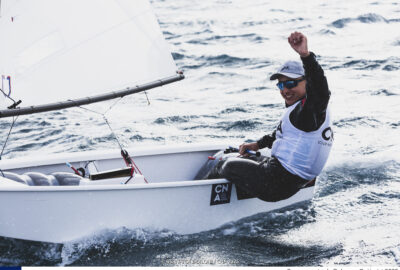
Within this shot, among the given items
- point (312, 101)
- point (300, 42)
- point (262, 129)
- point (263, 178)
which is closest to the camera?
point (300, 42)

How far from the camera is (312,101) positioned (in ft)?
9.58

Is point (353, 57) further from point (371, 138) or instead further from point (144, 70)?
point (144, 70)

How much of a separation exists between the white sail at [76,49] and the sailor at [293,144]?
988 mm

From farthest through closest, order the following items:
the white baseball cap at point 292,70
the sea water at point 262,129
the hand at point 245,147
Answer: the hand at point 245,147
the sea water at point 262,129
the white baseball cap at point 292,70

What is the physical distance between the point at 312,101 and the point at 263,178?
0.72 meters

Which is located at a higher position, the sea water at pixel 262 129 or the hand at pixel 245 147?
the hand at pixel 245 147

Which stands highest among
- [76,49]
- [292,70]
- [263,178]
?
[76,49]

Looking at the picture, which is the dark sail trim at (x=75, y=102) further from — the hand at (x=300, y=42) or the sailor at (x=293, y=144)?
the hand at (x=300, y=42)

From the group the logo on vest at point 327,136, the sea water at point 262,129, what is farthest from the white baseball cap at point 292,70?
the sea water at point 262,129

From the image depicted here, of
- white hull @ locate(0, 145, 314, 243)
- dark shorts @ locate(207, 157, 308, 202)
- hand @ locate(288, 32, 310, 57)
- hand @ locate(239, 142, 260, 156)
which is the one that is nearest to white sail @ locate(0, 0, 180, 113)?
white hull @ locate(0, 145, 314, 243)

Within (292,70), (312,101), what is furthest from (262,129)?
(312,101)

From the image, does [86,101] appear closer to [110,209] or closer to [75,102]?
[75,102]

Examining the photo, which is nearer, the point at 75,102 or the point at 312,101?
the point at 312,101

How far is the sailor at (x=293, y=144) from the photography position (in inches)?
117
